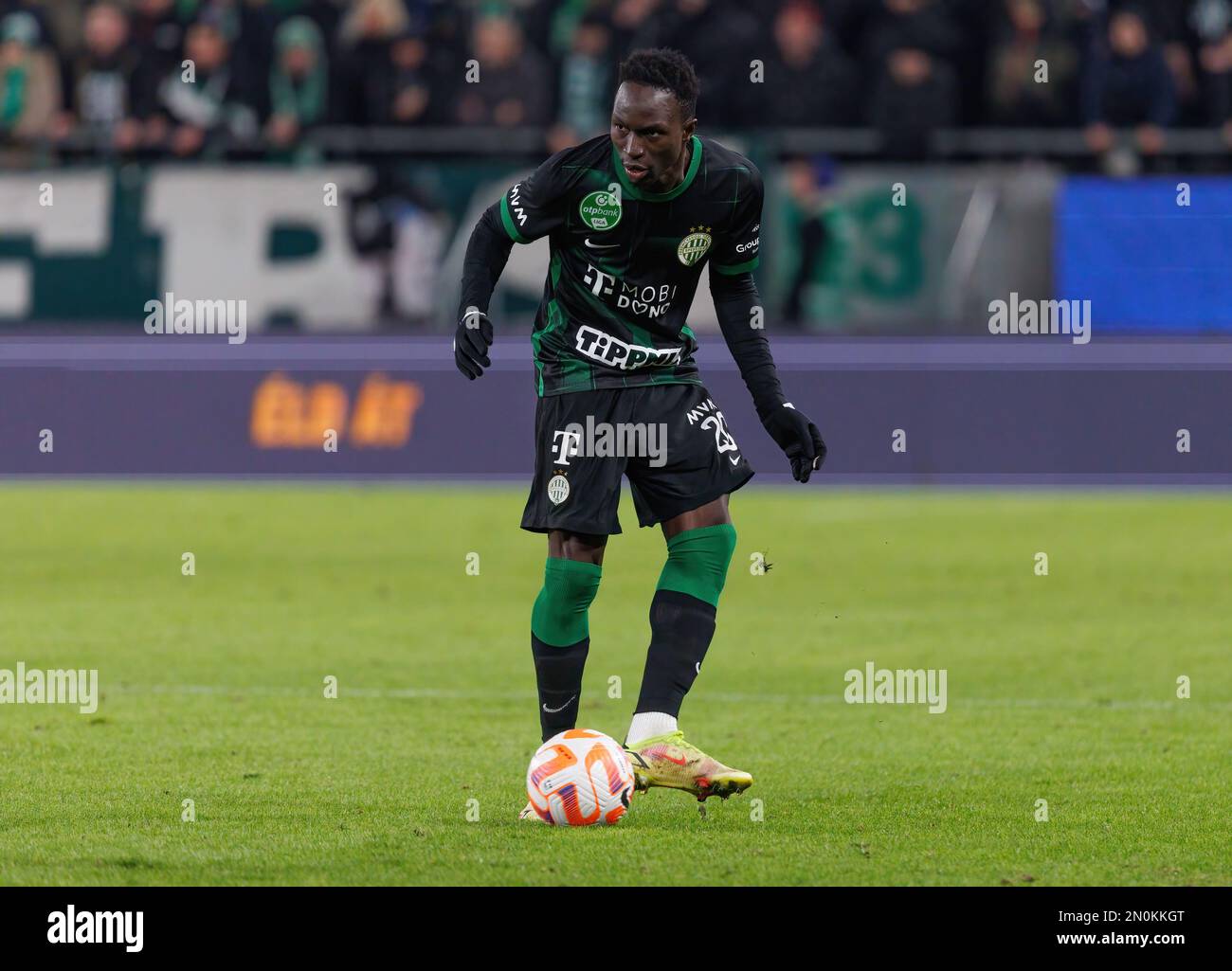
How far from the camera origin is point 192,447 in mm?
18594

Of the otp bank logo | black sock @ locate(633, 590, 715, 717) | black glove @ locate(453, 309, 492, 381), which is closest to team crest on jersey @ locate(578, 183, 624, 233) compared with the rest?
black glove @ locate(453, 309, 492, 381)

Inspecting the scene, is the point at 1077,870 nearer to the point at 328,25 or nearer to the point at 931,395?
the point at 931,395

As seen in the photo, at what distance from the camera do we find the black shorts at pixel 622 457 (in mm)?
6543

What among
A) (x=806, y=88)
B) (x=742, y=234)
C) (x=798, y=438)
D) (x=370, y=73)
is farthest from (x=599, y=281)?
(x=370, y=73)

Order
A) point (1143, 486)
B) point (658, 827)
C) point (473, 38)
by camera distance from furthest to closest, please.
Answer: point (473, 38), point (1143, 486), point (658, 827)

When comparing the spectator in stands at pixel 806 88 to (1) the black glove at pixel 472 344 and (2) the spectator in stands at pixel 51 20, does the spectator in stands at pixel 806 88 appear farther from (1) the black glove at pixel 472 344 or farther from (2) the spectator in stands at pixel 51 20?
(1) the black glove at pixel 472 344

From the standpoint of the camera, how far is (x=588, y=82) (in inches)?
754

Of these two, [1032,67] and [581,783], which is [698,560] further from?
[1032,67]

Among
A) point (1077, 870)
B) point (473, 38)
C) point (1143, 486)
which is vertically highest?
point (473, 38)

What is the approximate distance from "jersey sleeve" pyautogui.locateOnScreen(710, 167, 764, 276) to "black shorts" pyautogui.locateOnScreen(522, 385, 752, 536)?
0.41 m

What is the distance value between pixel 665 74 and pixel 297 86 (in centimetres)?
1373

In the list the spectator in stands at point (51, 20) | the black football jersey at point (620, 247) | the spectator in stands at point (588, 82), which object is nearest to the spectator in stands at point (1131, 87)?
the spectator in stands at point (588, 82)
